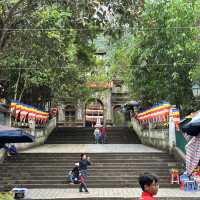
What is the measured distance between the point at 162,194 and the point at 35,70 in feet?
37.9

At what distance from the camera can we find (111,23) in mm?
13320

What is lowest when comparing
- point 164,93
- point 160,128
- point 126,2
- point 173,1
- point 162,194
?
point 162,194

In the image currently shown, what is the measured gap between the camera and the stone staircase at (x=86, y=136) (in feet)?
106

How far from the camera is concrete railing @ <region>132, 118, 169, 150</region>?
25.4 metres

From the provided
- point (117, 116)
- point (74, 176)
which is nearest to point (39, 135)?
point (74, 176)

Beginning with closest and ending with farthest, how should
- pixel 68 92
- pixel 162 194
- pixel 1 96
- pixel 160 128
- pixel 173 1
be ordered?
pixel 162 194 → pixel 173 1 → pixel 160 128 → pixel 1 96 → pixel 68 92

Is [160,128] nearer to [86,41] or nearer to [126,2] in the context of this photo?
[86,41]

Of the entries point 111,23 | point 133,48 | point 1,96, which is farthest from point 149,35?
point 111,23

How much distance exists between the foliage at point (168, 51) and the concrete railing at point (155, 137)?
6.53ft

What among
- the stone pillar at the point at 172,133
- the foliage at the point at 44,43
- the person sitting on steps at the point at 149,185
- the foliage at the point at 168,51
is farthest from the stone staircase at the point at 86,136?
the person sitting on steps at the point at 149,185

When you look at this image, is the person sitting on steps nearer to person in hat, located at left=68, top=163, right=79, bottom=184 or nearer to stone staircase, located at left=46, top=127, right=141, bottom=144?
person in hat, located at left=68, top=163, right=79, bottom=184

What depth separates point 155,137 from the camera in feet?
91.9

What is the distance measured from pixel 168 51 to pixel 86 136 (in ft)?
35.4

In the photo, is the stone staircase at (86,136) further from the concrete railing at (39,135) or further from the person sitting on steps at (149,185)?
the person sitting on steps at (149,185)
